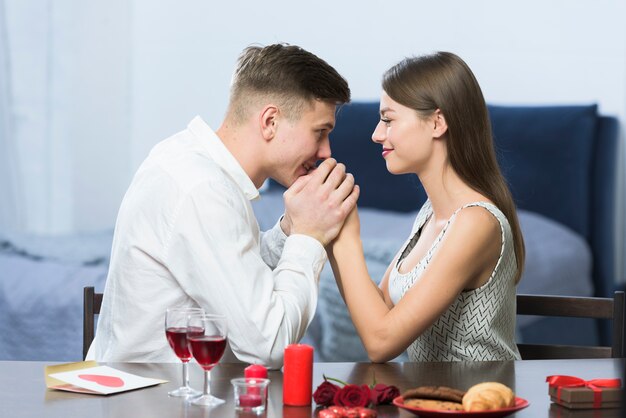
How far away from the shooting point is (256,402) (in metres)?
1.19

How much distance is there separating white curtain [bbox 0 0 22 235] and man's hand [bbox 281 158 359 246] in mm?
2858

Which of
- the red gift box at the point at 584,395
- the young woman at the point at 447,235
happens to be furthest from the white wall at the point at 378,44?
the red gift box at the point at 584,395

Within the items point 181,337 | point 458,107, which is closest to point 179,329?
point 181,337

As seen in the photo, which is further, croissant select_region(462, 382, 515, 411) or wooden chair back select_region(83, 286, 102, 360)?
wooden chair back select_region(83, 286, 102, 360)

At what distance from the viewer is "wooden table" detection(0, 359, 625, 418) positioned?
46.8 inches

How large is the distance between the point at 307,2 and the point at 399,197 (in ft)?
3.36

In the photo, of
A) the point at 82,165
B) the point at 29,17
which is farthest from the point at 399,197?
the point at 29,17

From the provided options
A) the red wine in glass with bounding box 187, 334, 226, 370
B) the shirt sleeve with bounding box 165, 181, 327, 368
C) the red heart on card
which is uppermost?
the shirt sleeve with bounding box 165, 181, 327, 368

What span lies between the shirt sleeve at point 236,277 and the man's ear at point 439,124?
0.46 meters

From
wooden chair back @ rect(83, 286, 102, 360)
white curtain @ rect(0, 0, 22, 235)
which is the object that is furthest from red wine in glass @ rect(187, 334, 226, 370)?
white curtain @ rect(0, 0, 22, 235)

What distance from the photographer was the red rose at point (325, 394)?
1215 mm

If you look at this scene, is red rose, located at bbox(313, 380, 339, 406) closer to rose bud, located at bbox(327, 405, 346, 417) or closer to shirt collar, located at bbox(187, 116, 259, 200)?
rose bud, located at bbox(327, 405, 346, 417)

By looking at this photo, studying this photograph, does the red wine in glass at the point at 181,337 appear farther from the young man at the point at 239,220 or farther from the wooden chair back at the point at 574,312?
the wooden chair back at the point at 574,312

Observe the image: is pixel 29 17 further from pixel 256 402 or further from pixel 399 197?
pixel 256 402
